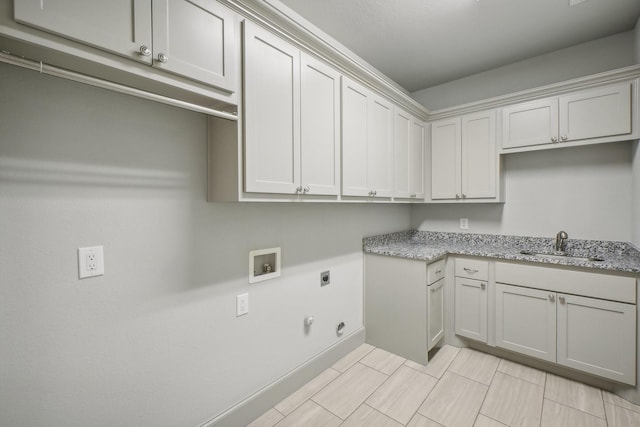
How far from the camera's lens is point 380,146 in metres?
2.34

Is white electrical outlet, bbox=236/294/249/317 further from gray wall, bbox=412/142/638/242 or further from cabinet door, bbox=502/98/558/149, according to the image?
cabinet door, bbox=502/98/558/149

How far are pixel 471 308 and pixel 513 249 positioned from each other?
720 millimetres

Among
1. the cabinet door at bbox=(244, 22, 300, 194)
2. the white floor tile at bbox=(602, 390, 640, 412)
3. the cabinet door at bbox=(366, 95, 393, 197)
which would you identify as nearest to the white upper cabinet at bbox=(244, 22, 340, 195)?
the cabinet door at bbox=(244, 22, 300, 194)

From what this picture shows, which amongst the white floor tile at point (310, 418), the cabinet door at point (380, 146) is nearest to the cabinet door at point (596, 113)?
the cabinet door at point (380, 146)

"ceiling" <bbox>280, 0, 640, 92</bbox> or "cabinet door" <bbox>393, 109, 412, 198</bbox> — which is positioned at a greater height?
"ceiling" <bbox>280, 0, 640, 92</bbox>

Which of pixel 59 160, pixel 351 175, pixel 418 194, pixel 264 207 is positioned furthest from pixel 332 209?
pixel 59 160

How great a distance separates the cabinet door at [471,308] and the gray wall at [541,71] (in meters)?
1.99

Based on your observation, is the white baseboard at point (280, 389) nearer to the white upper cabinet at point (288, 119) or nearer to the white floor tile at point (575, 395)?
the white upper cabinet at point (288, 119)

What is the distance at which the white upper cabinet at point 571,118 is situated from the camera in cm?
209

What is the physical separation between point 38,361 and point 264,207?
1192mm

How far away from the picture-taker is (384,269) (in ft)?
8.23

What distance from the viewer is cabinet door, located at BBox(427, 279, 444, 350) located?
2311 millimetres

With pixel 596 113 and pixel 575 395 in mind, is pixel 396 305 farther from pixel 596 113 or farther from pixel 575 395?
pixel 596 113

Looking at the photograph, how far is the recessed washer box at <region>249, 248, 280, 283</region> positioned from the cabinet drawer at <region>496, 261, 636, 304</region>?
190cm
